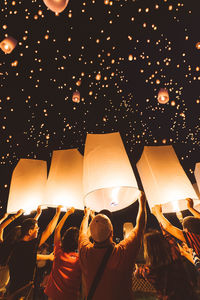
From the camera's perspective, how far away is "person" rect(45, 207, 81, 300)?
198cm

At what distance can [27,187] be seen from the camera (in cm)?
299

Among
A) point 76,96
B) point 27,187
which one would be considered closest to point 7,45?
point 76,96

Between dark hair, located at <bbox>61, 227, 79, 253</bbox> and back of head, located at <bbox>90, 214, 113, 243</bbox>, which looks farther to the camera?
dark hair, located at <bbox>61, 227, 79, 253</bbox>

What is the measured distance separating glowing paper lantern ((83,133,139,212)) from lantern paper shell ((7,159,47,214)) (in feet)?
2.87

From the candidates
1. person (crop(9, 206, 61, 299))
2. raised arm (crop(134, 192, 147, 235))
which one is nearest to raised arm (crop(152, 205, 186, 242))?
raised arm (crop(134, 192, 147, 235))

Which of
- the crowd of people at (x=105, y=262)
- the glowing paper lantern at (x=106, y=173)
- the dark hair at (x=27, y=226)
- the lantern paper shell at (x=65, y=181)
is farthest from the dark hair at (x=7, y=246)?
the glowing paper lantern at (x=106, y=173)

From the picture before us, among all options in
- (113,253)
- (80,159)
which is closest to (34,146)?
(80,159)

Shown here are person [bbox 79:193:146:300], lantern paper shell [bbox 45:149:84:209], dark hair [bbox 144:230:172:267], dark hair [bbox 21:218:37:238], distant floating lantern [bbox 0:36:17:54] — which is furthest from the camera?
distant floating lantern [bbox 0:36:17:54]

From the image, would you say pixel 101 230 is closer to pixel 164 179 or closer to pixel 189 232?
pixel 189 232

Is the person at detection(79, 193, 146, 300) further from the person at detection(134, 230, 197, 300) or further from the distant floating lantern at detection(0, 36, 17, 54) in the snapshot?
the distant floating lantern at detection(0, 36, 17, 54)

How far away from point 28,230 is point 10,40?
13.0 ft

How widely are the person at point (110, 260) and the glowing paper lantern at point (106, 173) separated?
0.49 meters

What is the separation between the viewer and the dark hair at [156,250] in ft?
5.63

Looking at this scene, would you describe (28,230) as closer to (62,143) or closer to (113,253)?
(113,253)
